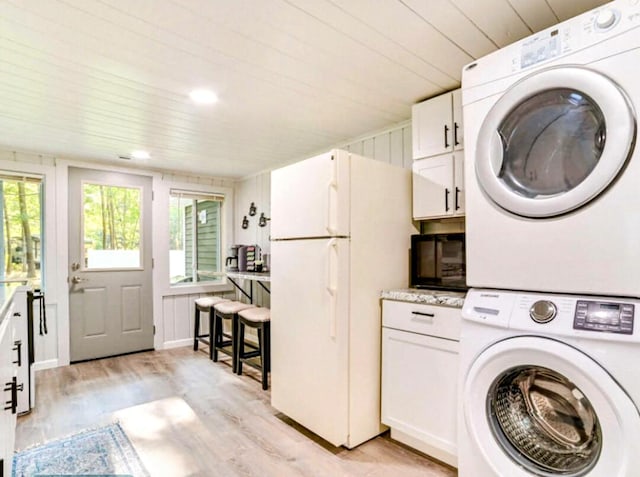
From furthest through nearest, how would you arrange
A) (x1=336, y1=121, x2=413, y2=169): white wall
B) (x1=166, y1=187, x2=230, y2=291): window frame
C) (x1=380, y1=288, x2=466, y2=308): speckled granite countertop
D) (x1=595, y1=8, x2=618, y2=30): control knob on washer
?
(x1=166, y1=187, x2=230, y2=291): window frame, (x1=336, y1=121, x2=413, y2=169): white wall, (x1=380, y1=288, x2=466, y2=308): speckled granite countertop, (x1=595, y1=8, x2=618, y2=30): control knob on washer

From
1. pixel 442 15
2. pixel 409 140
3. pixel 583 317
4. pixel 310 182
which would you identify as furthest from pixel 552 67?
pixel 409 140

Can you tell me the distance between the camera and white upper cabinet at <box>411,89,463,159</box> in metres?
2.18

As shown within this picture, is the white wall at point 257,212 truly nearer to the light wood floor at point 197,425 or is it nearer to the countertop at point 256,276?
the countertop at point 256,276

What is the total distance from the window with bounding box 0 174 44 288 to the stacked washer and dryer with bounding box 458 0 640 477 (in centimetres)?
391

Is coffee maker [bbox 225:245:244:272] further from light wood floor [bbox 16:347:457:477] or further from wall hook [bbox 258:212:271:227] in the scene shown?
light wood floor [bbox 16:347:457:477]

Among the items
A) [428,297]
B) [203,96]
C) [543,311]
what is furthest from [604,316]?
[203,96]

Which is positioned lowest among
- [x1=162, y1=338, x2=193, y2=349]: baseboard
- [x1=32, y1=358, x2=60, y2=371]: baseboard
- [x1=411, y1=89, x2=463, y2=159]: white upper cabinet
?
[x1=162, y1=338, x2=193, y2=349]: baseboard

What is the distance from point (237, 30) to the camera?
5.25ft

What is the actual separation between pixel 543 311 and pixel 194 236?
160 inches

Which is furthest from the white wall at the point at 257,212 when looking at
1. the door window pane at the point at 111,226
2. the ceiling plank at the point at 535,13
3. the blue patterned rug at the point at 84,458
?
the ceiling plank at the point at 535,13

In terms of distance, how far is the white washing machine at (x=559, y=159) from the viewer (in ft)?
3.84

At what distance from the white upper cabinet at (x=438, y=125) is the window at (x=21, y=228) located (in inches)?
141

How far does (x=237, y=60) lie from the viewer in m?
1.86

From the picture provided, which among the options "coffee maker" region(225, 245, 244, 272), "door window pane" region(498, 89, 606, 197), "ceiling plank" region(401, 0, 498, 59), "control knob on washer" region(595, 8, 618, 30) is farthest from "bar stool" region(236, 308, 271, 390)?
"control knob on washer" region(595, 8, 618, 30)
